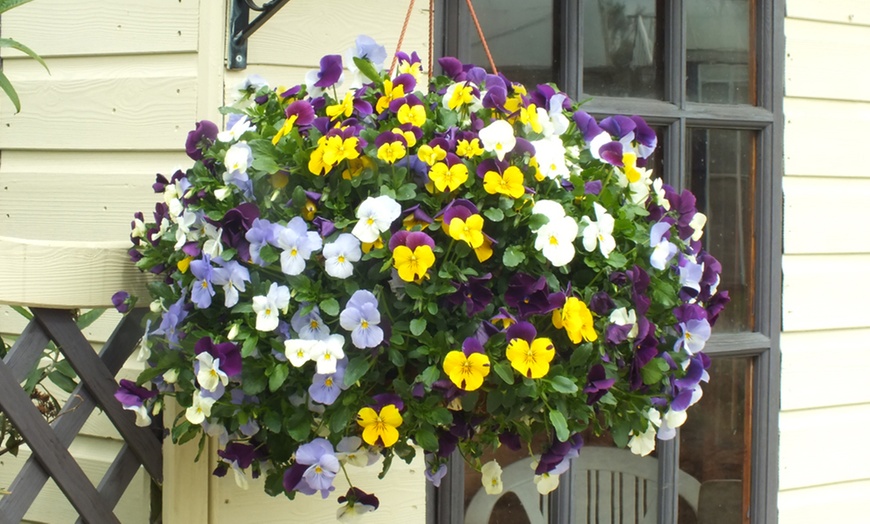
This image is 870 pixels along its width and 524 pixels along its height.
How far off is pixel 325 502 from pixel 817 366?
128 centimetres

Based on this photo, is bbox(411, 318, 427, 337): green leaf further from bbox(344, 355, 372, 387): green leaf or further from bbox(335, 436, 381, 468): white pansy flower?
bbox(335, 436, 381, 468): white pansy flower

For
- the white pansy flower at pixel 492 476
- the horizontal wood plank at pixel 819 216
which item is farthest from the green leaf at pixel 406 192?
the horizontal wood plank at pixel 819 216

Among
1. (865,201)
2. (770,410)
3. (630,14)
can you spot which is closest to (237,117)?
(630,14)

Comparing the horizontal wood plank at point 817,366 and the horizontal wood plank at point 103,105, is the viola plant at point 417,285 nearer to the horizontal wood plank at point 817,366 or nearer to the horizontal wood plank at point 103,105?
the horizontal wood plank at point 103,105

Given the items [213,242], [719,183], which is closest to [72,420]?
[213,242]

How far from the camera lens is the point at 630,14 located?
2207 millimetres

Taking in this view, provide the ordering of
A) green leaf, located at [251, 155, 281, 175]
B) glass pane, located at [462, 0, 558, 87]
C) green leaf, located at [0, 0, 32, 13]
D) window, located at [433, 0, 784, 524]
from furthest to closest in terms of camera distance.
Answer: window, located at [433, 0, 784, 524] < glass pane, located at [462, 0, 558, 87] < green leaf, located at [0, 0, 32, 13] < green leaf, located at [251, 155, 281, 175]

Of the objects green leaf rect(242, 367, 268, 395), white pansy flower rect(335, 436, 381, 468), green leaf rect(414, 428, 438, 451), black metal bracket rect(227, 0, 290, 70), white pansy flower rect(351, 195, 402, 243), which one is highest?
black metal bracket rect(227, 0, 290, 70)

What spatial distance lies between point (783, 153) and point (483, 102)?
1240 millimetres

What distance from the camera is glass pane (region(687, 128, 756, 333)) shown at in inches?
90.6

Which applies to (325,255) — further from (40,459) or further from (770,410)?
(770,410)

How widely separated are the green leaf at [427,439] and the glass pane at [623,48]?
112 centimetres

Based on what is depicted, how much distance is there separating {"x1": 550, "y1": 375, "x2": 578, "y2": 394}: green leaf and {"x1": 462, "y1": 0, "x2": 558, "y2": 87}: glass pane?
39.3 inches

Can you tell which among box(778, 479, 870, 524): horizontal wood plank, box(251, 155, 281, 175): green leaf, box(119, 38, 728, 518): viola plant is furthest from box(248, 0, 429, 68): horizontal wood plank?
box(778, 479, 870, 524): horizontal wood plank
